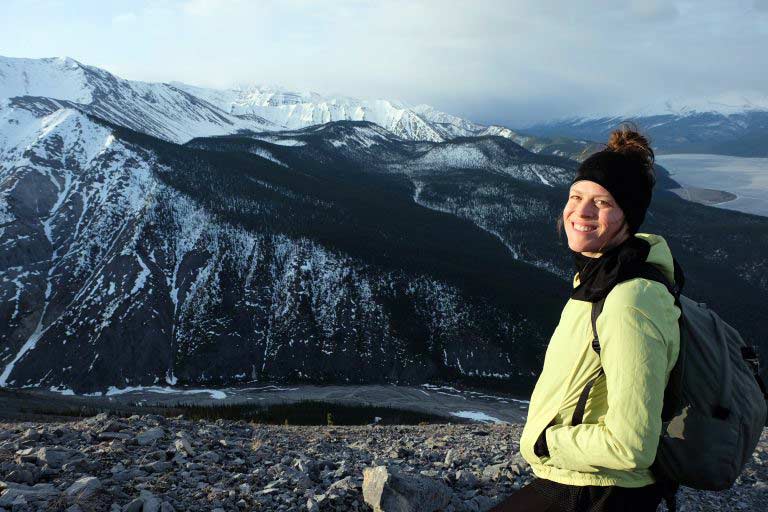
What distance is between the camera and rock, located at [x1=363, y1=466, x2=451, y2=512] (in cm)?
760

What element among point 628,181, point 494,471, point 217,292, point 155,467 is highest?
point 628,181

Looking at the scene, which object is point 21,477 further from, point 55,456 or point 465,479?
point 465,479

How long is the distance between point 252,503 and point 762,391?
719 centimetres

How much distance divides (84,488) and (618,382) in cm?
765

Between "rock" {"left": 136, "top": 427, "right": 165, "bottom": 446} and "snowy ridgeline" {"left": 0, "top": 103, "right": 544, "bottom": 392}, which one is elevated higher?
"rock" {"left": 136, "top": 427, "right": 165, "bottom": 446}

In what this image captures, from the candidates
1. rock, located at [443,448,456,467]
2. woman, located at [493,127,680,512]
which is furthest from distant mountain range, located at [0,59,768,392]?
woman, located at [493,127,680,512]

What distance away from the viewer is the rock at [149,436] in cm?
947

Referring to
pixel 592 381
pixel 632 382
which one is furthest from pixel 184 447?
pixel 632 382

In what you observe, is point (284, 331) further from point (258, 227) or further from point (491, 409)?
point (491, 409)

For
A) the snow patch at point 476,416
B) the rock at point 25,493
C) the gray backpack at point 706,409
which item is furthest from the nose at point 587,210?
the snow patch at point 476,416

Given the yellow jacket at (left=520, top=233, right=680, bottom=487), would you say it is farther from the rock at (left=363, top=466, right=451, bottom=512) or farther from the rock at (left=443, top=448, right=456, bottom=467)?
the rock at (left=443, top=448, right=456, bottom=467)

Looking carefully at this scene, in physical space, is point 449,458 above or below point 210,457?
below

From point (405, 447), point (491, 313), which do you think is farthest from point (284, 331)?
point (405, 447)

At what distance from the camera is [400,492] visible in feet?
25.4
